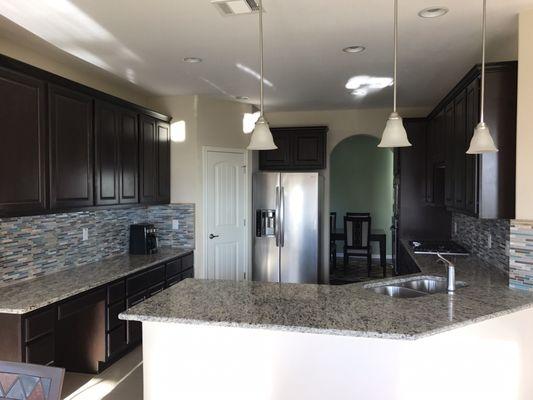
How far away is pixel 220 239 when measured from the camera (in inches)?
200

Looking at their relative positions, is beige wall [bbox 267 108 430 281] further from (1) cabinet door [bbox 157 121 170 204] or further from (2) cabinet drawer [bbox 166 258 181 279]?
(2) cabinet drawer [bbox 166 258 181 279]

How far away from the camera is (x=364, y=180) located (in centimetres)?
858

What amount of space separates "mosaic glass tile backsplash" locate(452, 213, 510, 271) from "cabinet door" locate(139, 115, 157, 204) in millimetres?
3298

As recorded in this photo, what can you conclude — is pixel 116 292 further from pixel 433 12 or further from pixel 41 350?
pixel 433 12

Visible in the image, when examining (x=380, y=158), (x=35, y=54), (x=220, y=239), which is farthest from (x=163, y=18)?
(x=380, y=158)

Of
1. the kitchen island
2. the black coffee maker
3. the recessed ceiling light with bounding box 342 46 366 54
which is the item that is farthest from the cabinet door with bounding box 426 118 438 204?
the black coffee maker

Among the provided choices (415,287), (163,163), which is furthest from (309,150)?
(415,287)

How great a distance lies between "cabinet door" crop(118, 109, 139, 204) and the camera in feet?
12.6

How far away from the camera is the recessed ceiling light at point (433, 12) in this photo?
244cm

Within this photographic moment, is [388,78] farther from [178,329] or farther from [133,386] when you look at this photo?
[133,386]

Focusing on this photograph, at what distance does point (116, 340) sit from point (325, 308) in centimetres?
218

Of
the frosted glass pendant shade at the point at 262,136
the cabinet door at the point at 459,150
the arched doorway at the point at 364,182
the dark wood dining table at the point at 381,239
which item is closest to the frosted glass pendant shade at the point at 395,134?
the frosted glass pendant shade at the point at 262,136

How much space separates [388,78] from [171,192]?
2.77m

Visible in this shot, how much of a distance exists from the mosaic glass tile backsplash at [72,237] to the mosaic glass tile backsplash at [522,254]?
3.34 meters
